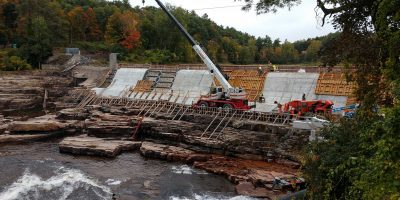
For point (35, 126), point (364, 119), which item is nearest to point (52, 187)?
point (35, 126)

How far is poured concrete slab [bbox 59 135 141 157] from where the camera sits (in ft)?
74.8

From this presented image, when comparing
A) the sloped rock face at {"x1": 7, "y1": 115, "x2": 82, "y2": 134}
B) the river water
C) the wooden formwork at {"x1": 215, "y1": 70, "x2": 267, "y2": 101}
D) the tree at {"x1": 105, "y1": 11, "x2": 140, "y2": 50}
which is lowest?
the river water

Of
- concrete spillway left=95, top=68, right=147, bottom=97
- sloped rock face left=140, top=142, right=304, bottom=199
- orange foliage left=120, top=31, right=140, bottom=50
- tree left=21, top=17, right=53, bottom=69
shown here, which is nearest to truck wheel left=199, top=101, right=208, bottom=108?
sloped rock face left=140, top=142, right=304, bottom=199

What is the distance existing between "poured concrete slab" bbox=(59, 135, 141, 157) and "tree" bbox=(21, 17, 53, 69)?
3474cm

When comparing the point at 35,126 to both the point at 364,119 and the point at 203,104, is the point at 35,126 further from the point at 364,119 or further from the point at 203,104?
the point at 364,119

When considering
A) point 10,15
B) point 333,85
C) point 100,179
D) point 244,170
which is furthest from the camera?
point 10,15

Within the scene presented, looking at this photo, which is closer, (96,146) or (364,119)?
(364,119)

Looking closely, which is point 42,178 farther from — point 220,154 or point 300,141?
point 300,141

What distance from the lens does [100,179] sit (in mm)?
18547

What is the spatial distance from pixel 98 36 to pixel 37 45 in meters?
25.7

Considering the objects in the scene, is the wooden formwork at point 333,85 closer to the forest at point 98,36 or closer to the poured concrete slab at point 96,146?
the poured concrete slab at point 96,146

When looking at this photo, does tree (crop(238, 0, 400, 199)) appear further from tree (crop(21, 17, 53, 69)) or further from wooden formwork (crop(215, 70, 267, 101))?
tree (crop(21, 17, 53, 69))

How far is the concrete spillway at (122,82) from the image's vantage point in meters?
42.8

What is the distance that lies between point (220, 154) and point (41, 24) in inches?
1846
